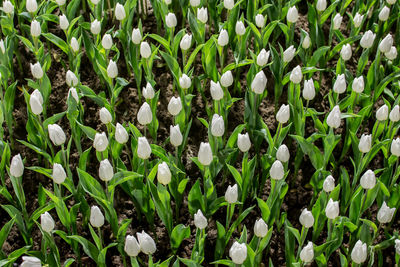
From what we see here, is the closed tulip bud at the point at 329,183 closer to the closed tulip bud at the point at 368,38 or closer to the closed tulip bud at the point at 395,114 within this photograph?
the closed tulip bud at the point at 395,114

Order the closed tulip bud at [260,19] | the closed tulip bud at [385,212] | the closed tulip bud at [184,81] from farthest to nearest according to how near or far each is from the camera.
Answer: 1. the closed tulip bud at [260,19]
2. the closed tulip bud at [184,81]
3. the closed tulip bud at [385,212]

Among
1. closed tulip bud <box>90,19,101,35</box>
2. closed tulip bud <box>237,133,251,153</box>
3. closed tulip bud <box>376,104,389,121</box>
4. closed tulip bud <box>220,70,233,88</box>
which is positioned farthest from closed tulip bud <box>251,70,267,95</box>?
closed tulip bud <box>90,19,101,35</box>

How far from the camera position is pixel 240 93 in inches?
135

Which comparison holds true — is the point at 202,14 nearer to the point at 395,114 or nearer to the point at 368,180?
the point at 395,114

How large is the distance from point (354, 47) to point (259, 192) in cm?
139

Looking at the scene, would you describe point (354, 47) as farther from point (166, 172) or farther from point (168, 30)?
point (166, 172)

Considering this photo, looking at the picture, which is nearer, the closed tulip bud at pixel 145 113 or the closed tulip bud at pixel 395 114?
the closed tulip bud at pixel 145 113

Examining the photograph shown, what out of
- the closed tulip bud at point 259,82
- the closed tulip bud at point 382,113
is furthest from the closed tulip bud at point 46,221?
the closed tulip bud at point 382,113

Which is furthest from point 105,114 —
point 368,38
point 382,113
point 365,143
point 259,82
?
point 368,38

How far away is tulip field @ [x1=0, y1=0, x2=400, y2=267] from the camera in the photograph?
2.49 metres

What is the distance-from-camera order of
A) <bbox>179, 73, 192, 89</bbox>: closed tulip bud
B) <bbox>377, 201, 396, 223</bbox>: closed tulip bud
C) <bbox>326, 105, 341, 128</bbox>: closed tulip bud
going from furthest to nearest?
<bbox>179, 73, 192, 89</bbox>: closed tulip bud, <bbox>326, 105, 341, 128</bbox>: closed tulip bud, <bbox>377, 201, 396, 223</bbox>: closed tulip bud

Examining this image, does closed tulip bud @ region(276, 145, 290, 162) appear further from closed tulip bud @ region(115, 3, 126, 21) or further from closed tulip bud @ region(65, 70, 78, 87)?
closed tulip bud @ region(115, 3, 126, 21)

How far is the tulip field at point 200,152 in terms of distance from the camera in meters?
2.49

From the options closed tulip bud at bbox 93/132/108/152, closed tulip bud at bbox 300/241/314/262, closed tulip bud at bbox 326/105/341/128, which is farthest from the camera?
closed tulip bud at bbox 326/105/341/128
